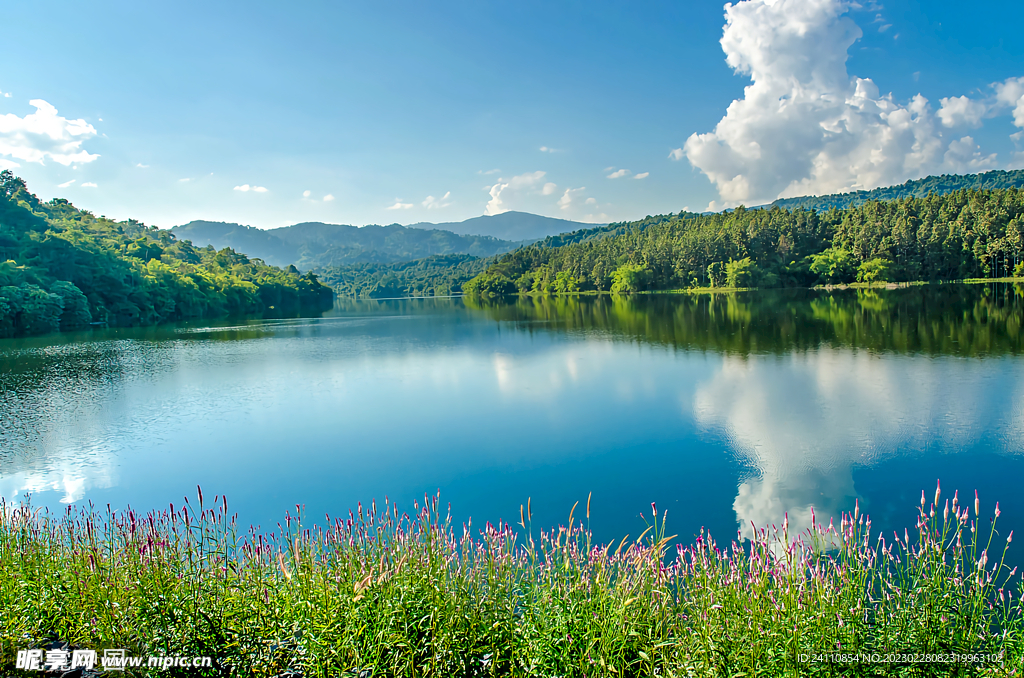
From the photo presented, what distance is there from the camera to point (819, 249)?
3917 inches

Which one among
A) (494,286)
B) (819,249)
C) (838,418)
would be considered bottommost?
(838,418)

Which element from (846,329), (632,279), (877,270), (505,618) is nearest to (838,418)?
(505,618)

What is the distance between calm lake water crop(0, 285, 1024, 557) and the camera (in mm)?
9797

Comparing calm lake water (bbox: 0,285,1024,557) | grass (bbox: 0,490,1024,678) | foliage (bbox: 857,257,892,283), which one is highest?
foliage (bbox: 857,257,892,283)

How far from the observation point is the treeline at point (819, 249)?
80.4m

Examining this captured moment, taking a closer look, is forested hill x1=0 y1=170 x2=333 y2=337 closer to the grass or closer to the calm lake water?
the calm lake water

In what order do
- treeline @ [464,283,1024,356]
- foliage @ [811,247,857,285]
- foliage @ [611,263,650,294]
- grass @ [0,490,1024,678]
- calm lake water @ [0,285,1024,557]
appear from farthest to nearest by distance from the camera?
1. foliage @ [611,263,650,294]
2. foliage @ [811,247,857,285]
3. treeline @ [464,283,1024,356]
4. calm lake water @ [0,285,1024,557]
5. grass @ [0,490,1024,678]

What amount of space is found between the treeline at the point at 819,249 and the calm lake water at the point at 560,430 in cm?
6743

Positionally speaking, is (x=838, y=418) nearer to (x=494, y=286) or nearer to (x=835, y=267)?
(x=835, y=267)

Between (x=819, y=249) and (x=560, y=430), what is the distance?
102 meters

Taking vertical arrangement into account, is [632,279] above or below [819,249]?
below

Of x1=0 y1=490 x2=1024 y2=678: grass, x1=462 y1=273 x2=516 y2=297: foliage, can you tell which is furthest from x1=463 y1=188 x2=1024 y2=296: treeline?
x1=0 y1=490 x2=1024 y2=678: grass

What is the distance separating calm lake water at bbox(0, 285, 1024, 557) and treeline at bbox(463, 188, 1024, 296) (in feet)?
221

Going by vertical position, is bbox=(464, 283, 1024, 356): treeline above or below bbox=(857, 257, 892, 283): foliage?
below
